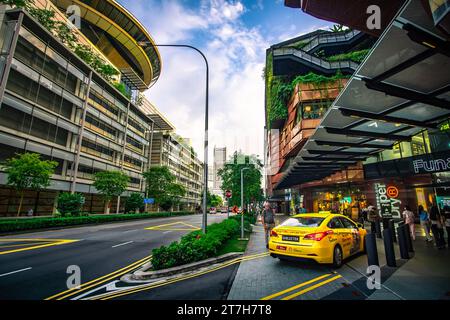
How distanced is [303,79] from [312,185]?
1434 cm

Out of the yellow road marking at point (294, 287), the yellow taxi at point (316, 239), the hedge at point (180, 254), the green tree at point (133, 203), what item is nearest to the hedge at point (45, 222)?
the green tree at point (133, 203)

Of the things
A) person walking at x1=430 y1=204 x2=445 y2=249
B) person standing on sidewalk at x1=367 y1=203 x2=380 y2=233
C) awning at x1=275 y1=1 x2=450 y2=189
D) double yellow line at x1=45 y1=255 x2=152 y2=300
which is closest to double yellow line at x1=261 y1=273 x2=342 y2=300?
double yellow line at x1=45 y1=255 x2=152 y2=300

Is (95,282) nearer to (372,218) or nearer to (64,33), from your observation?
(372,218)

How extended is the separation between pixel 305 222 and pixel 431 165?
6492 mm

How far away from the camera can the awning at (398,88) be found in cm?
434

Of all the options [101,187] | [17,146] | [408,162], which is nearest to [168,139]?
[101,187]

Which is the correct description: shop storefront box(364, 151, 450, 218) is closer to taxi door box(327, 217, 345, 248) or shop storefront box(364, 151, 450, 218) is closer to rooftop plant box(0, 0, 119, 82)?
taxi door box(327, 217, 345, 248)

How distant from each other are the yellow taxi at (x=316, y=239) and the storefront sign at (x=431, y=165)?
4603mm

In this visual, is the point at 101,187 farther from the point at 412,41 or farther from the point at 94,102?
the point at 412,41

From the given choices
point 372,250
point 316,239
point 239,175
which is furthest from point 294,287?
point 239,175

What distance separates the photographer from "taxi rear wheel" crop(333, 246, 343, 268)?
20.9 ft

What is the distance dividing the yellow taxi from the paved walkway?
Result: 1.35ft

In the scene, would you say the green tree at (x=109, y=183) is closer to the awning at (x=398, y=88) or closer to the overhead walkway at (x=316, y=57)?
the awning at (x=398, y=88)

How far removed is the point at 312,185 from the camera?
27984mm
